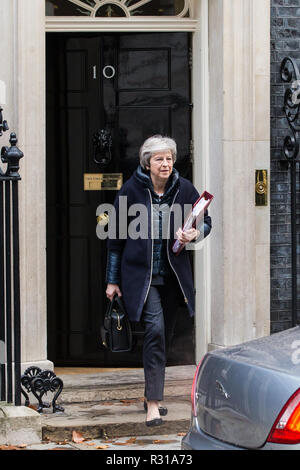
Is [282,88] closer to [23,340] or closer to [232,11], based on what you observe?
[232,11]

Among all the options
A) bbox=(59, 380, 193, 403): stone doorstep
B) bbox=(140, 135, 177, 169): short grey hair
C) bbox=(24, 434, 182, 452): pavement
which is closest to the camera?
bbox=(24, 434, 182, 452): pavement

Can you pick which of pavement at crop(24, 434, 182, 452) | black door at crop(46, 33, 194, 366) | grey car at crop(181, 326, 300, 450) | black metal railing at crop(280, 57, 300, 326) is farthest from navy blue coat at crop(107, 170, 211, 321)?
grey car at crop(181, 326, 300, 450)

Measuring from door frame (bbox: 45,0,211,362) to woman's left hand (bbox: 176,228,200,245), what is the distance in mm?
1628

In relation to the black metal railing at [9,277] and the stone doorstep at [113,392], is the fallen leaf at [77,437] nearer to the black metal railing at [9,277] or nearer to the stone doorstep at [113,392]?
the black metal railing at [9,277]

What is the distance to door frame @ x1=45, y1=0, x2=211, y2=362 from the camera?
8.25 metres

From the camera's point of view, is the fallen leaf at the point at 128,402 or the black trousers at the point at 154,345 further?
the fallen leaf at the point at 128,402

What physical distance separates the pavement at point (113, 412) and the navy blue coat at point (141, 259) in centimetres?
74

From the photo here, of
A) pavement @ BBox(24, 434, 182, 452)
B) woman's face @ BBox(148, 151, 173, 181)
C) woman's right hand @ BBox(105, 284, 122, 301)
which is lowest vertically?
pavement @ BBox(24, 434, 182, 452)

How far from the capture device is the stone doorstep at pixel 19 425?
6395 millimetres

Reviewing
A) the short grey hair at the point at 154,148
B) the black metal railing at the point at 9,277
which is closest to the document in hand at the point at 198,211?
the short grey hair at the point at 154,148

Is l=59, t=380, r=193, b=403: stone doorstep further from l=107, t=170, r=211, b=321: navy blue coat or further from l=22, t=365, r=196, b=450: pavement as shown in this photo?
l=107, t=170, r=211, b=321: navy blue coat

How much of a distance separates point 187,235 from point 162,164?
0.52 meters
